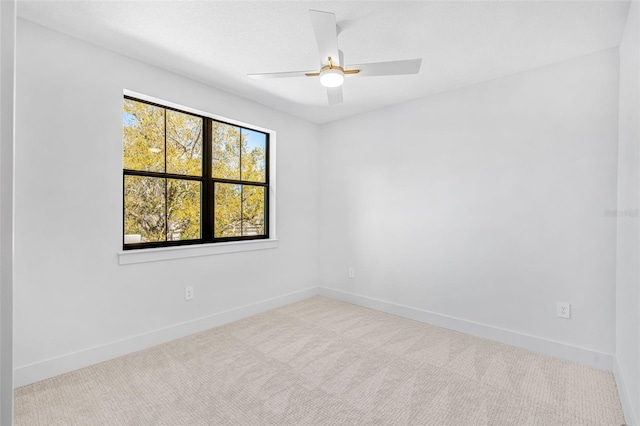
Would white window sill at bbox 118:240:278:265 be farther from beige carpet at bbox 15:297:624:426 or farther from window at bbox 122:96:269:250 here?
beige carpet at bbox 15:297:624:426

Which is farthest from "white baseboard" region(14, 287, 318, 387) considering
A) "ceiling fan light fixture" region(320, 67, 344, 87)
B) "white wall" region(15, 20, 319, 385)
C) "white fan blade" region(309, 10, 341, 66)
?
"white fan blade" region(309, 10, 341, 66)

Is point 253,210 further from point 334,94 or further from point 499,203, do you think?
point 499,203

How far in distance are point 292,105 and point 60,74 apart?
6.90 feet

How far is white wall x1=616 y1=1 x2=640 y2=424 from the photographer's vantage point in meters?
1.70

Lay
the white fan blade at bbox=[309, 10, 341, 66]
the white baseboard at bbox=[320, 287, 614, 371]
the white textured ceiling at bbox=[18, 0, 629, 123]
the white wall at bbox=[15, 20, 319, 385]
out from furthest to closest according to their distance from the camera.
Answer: the white baseboard at bbox=[320, 287, 614, 371], the white wall at bbox=[15, 20, 319, 385], the white textured ceiling at bbox=[18, 0, 629, 123], the white fan blade at bbox=[309, 10, 341, 66]

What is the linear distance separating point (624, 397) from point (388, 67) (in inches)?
97.6

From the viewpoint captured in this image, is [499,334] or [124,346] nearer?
[124,346]

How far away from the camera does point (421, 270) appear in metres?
3.36

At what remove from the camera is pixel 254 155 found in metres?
3.72

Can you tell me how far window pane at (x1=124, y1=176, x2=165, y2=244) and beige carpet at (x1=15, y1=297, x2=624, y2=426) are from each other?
3.26 feet

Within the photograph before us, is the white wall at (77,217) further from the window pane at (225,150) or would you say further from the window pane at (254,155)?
the window pane at (254,155)

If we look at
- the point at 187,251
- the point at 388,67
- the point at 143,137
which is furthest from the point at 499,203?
the point at 143,137

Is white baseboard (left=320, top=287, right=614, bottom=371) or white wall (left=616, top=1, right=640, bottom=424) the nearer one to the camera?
white wall (left=616, top=1, right=640, bottom=424)

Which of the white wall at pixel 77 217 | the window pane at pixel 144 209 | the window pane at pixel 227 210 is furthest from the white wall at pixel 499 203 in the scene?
the window pane at pixel 144 209
